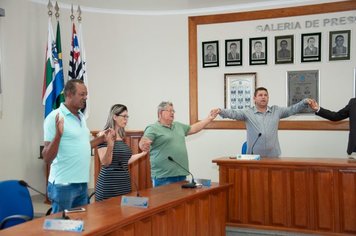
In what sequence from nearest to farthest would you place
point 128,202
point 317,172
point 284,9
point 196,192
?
point 128,202
point 196,192
point 317,172
point 284,9

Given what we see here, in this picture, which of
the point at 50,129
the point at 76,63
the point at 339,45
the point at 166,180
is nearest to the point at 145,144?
the point at 166,180

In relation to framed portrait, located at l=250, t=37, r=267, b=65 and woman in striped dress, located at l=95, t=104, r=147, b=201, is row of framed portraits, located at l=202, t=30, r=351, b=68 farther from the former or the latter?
woman in striped dress, located at l=95, t=104, r=147, b=201

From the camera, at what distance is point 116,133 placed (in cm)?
321

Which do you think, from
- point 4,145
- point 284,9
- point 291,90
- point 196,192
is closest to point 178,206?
point 196,192

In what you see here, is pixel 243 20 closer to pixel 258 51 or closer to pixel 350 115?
pixel 258 51

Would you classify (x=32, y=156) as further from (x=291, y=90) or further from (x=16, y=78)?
(x=291, y=90)

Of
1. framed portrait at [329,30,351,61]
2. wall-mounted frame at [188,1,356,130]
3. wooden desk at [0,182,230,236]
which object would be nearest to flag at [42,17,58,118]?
wall-mounted frame at [188,1,356,130]

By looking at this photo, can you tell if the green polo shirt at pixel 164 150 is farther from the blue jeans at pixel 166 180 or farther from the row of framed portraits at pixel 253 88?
the row of framed portraits at pixel 253 88

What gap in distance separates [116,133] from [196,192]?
776 millimetres

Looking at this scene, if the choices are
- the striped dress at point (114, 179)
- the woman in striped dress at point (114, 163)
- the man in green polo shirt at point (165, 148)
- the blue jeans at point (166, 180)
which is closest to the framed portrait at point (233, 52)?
the man in green polo shirt at point (165, 148)

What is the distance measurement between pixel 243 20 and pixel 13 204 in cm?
444

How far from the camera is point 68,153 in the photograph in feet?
9.03

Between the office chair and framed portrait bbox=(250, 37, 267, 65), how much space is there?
4.10m

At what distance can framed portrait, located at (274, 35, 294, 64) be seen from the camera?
593cm
